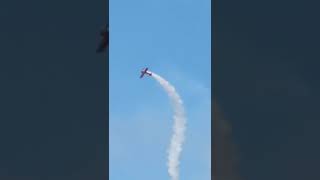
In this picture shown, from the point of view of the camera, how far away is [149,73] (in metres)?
110

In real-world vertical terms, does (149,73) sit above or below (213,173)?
above
